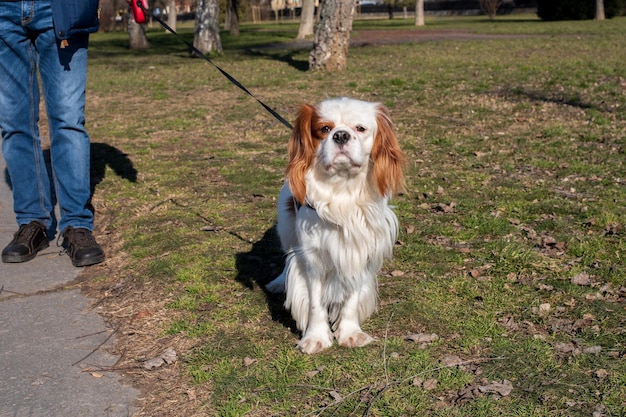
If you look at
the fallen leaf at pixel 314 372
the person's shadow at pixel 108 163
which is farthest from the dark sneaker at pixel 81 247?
the fallen leaf at pixel 314 372

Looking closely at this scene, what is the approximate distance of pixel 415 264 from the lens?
4957 millimetres

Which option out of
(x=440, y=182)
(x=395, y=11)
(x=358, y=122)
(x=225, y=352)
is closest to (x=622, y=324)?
(x=358, y=122)

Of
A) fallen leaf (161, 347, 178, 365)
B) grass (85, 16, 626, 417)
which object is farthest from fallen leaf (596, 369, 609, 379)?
fallen leaf (161, 347, 178, 365)

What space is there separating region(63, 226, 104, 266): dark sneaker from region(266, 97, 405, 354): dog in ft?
5.94

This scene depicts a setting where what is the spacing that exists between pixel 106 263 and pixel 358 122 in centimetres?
252

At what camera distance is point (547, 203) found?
6.16m

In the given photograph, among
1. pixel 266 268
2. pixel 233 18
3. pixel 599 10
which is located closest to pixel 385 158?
pixel 266 268

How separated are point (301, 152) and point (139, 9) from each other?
7.70ft

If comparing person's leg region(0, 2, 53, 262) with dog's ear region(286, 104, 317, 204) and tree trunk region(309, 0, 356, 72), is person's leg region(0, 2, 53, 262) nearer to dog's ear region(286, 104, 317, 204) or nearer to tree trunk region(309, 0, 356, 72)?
dog's ear region(286, 104, 317, 204)

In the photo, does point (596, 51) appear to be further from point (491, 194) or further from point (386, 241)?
point (386, 241)

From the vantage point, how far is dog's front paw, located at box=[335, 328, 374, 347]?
3.79 m

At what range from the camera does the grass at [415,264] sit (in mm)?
3367

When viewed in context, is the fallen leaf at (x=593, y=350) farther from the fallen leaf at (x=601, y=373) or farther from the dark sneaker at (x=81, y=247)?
the dark sneaker at (x=81, y=247)

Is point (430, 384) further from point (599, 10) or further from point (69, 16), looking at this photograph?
point (599, 10)
